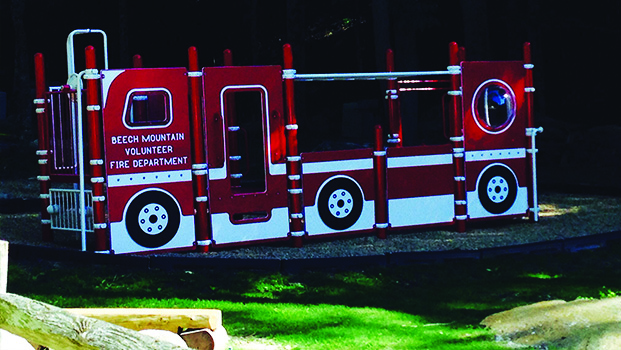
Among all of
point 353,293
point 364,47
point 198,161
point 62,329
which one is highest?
point 364,47

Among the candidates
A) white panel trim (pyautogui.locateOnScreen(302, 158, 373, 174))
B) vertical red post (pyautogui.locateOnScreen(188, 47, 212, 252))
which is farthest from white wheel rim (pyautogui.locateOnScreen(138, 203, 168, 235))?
white panel trim (pyautogui.locateOnScreen(302, 158, 373, 174))

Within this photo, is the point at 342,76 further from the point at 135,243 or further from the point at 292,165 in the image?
the point at 135,243

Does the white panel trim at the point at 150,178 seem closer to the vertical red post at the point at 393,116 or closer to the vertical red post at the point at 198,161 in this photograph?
the vertical red post at the point at 198,161

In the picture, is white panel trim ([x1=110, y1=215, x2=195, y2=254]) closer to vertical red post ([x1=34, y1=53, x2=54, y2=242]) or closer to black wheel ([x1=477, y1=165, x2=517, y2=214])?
vertical red post ([x1=34, y1=53, x2=54, y2=242])

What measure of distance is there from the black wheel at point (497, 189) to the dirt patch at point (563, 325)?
5075 millimetres

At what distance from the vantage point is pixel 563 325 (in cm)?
721

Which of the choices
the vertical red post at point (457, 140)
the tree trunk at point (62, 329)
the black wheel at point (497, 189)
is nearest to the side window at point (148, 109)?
the vertical red post at point (457, 140)

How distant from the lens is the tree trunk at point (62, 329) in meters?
4.28

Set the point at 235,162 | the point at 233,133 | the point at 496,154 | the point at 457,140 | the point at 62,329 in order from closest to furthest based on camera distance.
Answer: the point at 62,329, the point at 457,140, the point at 496,154, the point at 233,133, the point at 235,162

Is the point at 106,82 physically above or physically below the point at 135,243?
above

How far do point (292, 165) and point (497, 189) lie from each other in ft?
10.3

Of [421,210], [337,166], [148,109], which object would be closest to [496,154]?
[421,210]

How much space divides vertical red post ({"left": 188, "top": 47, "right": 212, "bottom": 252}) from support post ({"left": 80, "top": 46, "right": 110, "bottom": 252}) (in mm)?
1053

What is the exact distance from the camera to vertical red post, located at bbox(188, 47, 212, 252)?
37.0ft
